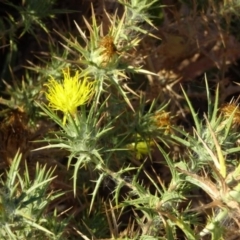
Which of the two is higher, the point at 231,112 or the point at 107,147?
the point at 231,112

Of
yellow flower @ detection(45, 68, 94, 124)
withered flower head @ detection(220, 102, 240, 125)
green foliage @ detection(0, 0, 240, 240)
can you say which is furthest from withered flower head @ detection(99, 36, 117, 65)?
withered flower head @ detection(220, 102, 240, 125)

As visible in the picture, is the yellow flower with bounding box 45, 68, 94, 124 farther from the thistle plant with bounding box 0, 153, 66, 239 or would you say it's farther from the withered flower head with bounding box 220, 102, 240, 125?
the withered flower head with bounding box 220, 102, 240, 125

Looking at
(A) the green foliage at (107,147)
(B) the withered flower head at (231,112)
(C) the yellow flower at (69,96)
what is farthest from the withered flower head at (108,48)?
(B) the withered flower head at (231,112)

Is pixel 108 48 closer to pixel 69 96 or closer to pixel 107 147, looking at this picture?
pixel 69 96

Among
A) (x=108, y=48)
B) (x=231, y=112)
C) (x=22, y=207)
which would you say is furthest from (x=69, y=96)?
(x=231, y=112)

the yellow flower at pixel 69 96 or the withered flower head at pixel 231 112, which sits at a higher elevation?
the yellow flower at pixel 69 96

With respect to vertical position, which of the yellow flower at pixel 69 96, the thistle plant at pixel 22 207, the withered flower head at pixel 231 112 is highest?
the yellow flower at pixel 69 96

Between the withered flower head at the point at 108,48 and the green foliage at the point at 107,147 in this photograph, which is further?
the withered flower head at the point at 108,48

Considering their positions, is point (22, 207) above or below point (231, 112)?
below

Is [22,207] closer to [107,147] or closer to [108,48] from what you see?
[107,147]

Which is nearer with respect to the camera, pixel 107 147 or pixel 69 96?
pixel 69 96

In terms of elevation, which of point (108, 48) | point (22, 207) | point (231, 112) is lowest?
point (22, 207)

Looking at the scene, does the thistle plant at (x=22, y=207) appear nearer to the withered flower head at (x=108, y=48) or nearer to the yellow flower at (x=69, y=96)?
the yellow flower at (x=69, y=96)
